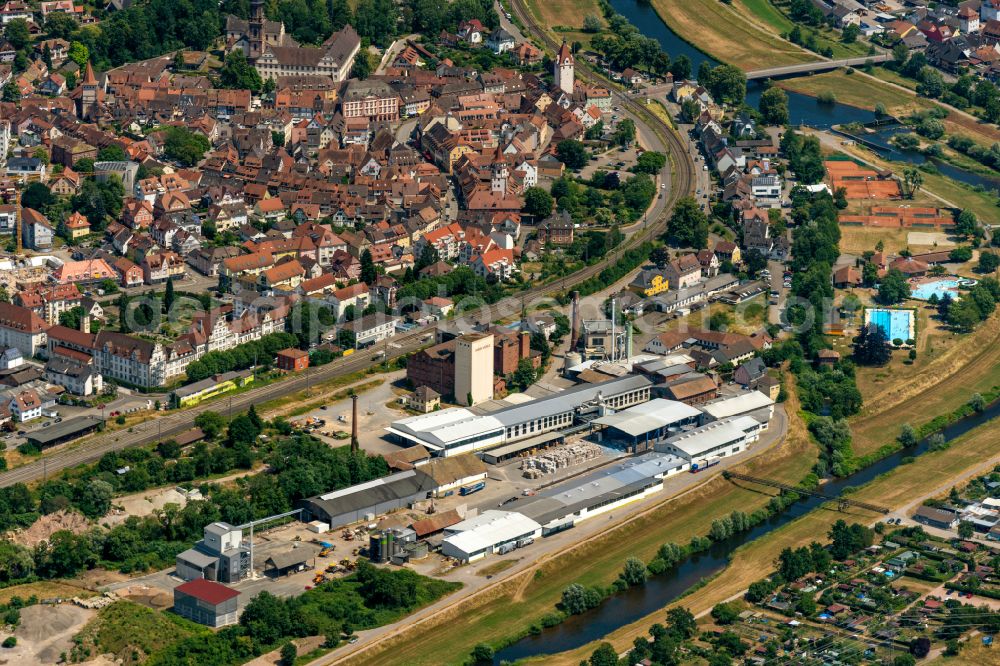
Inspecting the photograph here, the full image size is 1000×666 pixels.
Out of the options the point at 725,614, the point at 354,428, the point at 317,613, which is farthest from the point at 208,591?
the point at 725,614

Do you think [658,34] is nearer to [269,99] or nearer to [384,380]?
[269,99]

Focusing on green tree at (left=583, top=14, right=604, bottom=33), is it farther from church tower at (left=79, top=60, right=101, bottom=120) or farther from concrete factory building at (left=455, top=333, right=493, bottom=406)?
concrete factory building at (left=455, top=333, right=493, bottom=406)

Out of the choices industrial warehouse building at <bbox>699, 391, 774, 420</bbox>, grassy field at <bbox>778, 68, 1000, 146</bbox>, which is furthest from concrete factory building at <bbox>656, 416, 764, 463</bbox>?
grassy field at <bbox>778, 68, 1000, 146</bbox>

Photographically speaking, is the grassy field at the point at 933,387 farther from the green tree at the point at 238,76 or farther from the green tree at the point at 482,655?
the green tree at the point at 238,76

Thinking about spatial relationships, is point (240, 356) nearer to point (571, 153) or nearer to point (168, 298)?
point (168, 298)

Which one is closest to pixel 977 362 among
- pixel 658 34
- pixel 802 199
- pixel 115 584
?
pixel 802 199
